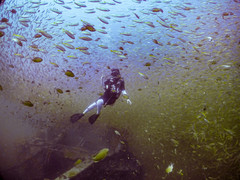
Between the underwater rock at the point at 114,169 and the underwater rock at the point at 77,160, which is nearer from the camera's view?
the underwater rock at the point at 114,169

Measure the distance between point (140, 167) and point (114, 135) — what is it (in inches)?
99.1

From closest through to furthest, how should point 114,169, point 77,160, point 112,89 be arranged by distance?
point 77,160 < point 114,169 < point 112,89

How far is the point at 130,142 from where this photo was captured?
7.84 m

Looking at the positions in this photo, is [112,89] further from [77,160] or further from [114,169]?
[114,169]

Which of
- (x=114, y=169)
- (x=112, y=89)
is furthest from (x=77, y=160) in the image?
→ (x=112, y=89)

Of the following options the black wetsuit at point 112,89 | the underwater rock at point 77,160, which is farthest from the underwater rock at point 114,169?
the black wetsuit at point 112,89

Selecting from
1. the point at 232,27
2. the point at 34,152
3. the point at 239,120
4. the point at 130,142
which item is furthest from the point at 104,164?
the point at 232,27

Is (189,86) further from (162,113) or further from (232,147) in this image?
(232,147)

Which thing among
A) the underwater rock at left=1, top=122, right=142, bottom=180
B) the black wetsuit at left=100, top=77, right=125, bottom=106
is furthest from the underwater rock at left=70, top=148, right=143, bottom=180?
the black wetsuit at left=100, top=77, right=125, bottom=106

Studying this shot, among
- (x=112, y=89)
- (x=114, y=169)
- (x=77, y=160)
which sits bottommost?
(x=114, y=169)

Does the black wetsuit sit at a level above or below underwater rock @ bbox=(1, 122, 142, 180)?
above

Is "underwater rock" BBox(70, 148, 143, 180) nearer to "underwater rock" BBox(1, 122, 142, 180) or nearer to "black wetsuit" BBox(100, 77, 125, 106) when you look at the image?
"underwater rock" BBox(1, 122, 142, 180)

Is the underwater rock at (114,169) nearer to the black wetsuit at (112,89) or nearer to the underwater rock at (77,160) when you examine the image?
the underwater rock at (77,160)

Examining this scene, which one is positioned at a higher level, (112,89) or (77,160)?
(112,89)
